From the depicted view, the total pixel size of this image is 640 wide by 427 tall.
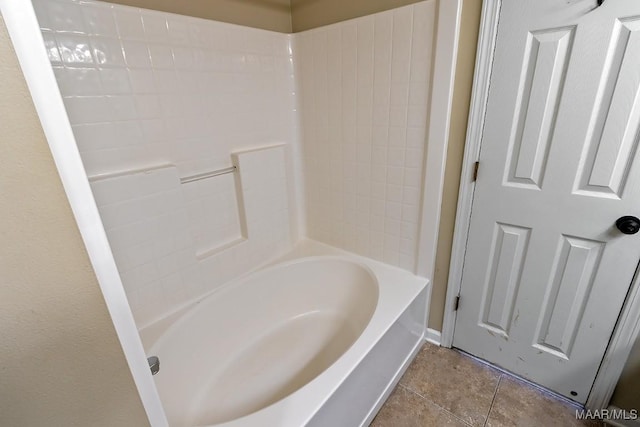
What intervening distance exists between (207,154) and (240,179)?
23cm

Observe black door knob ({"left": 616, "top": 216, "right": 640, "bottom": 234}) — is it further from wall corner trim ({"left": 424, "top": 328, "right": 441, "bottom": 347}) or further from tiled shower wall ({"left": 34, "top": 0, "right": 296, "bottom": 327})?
tiled shower wall ({"left": 34, "top": 0, "right": 296, "bottom": 327})

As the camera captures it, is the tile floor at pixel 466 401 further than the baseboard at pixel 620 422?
Yes

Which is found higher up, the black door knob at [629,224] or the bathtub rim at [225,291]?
the black door knob at [629,224]

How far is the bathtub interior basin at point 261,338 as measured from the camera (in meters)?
1.32

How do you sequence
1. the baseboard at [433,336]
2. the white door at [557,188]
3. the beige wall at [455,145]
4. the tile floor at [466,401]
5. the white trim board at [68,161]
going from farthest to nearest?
the baseboard at [433,336] < the tile floor at [466,401] < the beige wall at [455,145] < the white door at [557,188] < the white trim board at [68,161]

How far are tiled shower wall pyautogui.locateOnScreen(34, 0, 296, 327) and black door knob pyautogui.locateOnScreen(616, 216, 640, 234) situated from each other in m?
1.63

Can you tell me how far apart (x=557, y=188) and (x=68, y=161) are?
→ 158 cm

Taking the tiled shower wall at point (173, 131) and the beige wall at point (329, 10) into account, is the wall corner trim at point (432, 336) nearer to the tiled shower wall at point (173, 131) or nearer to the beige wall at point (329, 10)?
the tiled shower wall at point (173, 131)

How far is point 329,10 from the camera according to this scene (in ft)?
5.37

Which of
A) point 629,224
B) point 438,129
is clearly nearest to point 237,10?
point 438,129

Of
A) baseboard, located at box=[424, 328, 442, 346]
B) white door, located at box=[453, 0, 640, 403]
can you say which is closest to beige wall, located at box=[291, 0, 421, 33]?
white door, located at box=[453, 0, 640, 403]

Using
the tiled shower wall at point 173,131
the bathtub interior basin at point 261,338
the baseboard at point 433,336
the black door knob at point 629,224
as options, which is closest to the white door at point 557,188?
the black door knob at point 629,224

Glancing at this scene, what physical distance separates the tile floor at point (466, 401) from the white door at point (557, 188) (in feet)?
0.34

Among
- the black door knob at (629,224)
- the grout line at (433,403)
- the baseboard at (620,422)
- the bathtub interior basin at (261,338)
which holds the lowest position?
the grout line at (433,403)
